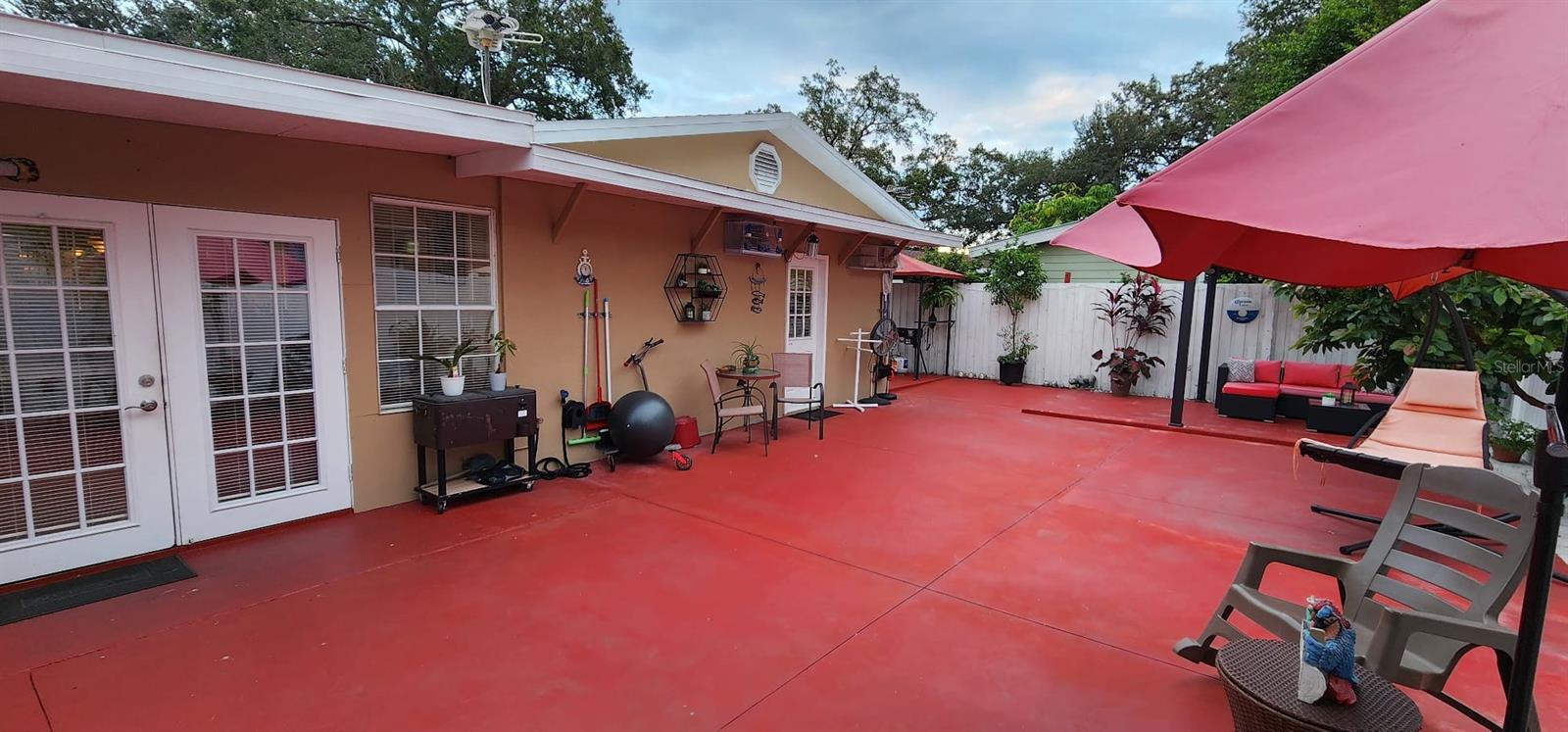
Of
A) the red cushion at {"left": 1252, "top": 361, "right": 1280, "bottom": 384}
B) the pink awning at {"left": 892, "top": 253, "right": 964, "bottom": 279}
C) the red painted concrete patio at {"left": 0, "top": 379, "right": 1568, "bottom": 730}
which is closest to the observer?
the red painted concrete patio at {"left": 0, "top": 379, "right": 1568, "bottom": 730}

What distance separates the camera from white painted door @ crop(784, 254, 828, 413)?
809 centimetres

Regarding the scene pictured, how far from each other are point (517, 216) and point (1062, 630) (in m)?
4.48

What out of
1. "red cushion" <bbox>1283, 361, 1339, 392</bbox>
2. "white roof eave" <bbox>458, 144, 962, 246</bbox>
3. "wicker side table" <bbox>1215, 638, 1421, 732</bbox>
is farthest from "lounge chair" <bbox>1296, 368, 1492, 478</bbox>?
"white roof eave" <bbox>458, 144, 962, 246</bbox>

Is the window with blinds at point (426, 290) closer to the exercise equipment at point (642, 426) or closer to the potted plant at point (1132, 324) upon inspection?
the exercise equipment at point (642, 426)

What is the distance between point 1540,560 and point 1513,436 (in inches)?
244

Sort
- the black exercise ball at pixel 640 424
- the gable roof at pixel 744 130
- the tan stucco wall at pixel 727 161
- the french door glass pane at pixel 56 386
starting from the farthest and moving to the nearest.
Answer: the tan stucco wall at pixel 727 161
the black exercise ball at pixel 640 424
the gable roof at pixel 744 130
the french door glass pane at pixel 56 386

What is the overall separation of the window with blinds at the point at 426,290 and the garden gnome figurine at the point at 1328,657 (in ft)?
15.9

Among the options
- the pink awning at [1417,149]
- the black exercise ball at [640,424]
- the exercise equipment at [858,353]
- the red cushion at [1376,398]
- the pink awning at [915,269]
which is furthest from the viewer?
the pink awning at [915,269]

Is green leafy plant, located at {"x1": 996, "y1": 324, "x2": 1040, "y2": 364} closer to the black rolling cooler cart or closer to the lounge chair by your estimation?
the lounge chair

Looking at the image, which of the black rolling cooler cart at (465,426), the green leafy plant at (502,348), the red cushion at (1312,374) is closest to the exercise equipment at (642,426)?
the black rolling cooler cart at (465,426)

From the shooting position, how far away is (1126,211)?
7.59 feet

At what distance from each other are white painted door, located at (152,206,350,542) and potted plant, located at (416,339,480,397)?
556mm

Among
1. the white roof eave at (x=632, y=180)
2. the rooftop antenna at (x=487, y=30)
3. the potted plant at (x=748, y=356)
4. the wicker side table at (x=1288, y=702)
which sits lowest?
the wicker side table at (x=1288, y=702)

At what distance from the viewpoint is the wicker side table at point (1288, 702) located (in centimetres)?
177
